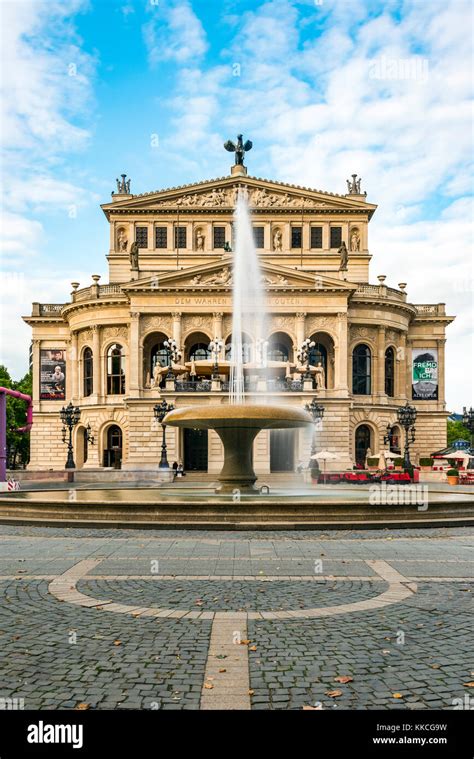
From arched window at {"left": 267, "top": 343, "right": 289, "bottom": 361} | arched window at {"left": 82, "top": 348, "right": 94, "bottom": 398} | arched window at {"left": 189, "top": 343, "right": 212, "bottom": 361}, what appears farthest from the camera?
arched window at {"left": 82, "top": 348, "right": 94, "bottom": 398}

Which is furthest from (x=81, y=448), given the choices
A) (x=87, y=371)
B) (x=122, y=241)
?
(x=122, y=241)

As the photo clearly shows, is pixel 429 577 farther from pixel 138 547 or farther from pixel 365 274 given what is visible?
pixel 365 274

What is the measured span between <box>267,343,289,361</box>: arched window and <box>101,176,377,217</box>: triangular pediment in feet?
40.3

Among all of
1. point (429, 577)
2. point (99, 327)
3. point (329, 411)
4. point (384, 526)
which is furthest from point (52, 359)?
point (429, 577)

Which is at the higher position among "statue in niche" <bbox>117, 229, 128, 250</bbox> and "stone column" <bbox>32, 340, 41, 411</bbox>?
"statue in niche" <bbox>117, 229, 128, 250</bbox>

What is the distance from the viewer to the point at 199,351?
55.0m

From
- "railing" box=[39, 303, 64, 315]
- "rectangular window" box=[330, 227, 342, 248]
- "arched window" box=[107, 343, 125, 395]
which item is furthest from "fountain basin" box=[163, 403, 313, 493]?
"railing" box=[39, 303, 64, 315]

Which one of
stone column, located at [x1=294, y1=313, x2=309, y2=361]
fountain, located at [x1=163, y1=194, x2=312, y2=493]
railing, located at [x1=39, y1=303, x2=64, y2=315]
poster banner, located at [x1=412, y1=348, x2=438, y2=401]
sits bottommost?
fountain, located at [x1=163, y1=194, x2=312, y2=493]

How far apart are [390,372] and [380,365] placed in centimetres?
283

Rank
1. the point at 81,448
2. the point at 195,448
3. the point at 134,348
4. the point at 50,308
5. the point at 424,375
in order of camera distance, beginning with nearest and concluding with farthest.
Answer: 1. the point at 195,448
2. the point at 134,348
3. the point at 81,448
4. the point at 424,375
5. the point at 50,308

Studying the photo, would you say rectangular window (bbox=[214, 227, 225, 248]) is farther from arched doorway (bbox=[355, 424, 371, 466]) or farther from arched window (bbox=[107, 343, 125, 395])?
arched doorway (bbox=[355, 424, 371, 466])

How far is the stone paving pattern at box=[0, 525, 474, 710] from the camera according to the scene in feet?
16.5

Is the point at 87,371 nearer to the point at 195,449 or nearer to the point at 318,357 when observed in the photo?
the point at 195,449
